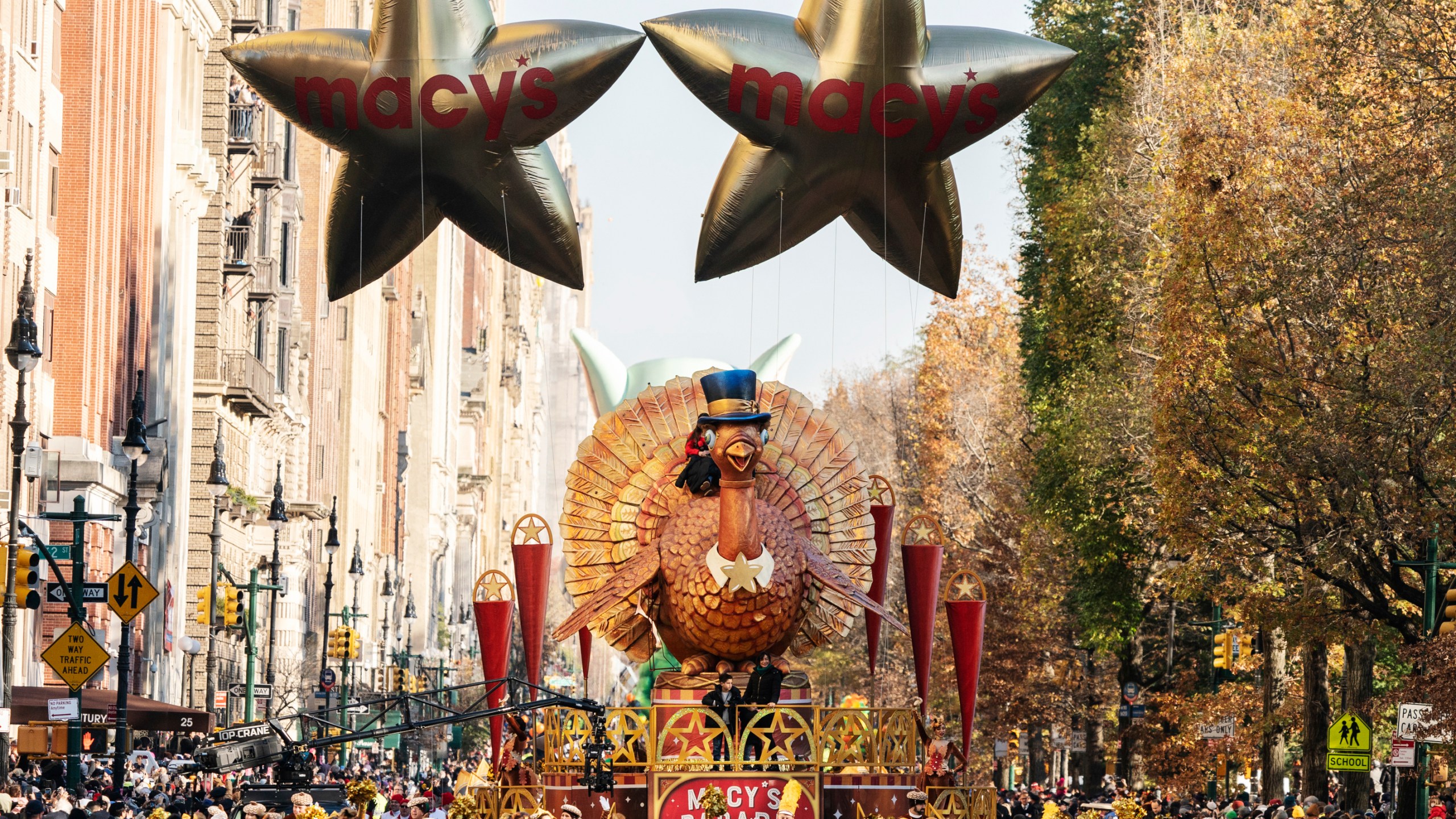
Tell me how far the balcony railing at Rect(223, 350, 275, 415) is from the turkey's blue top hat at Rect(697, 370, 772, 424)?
143 feet

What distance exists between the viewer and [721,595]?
20531mm

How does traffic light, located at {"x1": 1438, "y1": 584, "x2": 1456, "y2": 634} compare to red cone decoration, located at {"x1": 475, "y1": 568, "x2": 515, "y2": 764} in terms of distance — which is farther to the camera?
traffic light, located at {"x1": 1438, "y1": 584, "x2": 1456, "y2": 634}

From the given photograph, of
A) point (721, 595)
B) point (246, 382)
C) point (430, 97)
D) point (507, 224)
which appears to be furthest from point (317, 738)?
point (246, 382)

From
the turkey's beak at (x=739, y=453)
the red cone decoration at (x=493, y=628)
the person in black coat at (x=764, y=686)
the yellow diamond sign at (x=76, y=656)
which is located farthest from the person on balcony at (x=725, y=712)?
the yellow diamond sign at (x=76, y=656)

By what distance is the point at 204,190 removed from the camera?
58094 millimetres

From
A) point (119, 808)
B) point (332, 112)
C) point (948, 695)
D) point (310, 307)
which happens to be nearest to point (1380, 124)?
point (332, 112)

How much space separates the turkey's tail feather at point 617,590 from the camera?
68.9ft

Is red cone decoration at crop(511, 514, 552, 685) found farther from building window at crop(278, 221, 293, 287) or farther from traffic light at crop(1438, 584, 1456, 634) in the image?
building window at crop(278, 221, 293, 287)

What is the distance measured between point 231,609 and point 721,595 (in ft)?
79.8

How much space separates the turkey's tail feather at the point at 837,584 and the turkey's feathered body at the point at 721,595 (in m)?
0.10

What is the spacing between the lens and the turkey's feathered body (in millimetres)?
20609

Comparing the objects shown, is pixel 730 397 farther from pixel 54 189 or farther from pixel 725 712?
pixel 54 189

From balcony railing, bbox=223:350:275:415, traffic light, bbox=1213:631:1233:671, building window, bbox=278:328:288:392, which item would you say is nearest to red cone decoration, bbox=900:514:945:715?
traffic light, bbox=1213:631:1233:671

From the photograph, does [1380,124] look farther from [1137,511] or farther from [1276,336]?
[1137,511]
